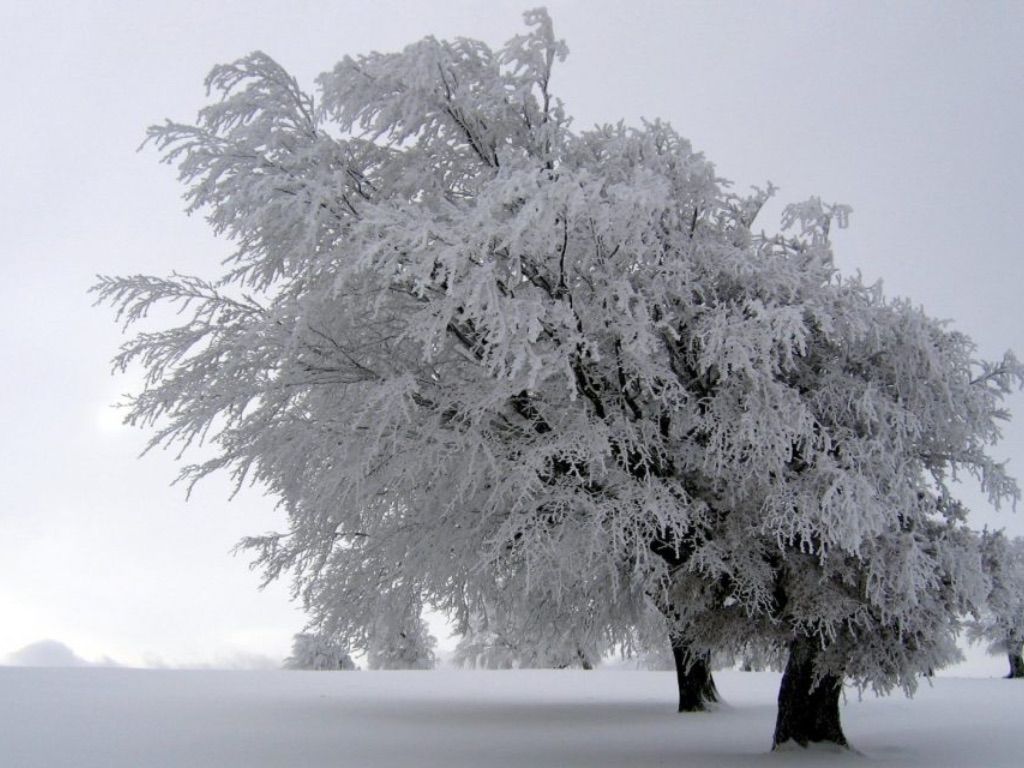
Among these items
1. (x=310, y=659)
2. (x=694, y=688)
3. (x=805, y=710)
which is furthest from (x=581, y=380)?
(x=310, y=659)

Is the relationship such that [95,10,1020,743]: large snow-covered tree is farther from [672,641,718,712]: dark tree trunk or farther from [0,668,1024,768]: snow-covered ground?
[672,641,718,712]: dark tree trunk

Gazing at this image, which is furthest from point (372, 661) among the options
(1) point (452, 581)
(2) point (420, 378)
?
(2) point (420, 378)

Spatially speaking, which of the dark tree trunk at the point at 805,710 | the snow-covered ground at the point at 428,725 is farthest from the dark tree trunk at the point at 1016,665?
the dark tree trunk at the point at 805,710

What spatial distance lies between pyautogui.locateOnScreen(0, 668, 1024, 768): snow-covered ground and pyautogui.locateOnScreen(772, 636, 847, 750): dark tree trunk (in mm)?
388

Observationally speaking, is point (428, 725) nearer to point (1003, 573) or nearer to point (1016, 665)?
point (1003, 573)

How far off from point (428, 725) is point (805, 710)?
15.4 feet

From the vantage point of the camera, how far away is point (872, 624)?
1020cm

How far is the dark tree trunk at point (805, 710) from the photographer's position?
11.2 metres

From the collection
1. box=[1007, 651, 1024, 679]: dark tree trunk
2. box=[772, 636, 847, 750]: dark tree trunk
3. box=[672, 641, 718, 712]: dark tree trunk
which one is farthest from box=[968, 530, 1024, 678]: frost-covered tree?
box=[1007, 651, 1024, 679]: dark tree trunk

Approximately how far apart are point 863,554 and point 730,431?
6.07 ft

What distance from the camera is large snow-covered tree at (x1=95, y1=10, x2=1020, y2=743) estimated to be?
9.14 meters

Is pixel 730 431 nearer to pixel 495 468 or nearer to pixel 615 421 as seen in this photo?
pixel 615 421

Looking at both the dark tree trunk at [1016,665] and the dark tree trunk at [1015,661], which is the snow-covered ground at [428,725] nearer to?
the dark tree trunk at [1015,661]

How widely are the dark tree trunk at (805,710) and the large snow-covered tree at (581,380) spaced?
30mm
